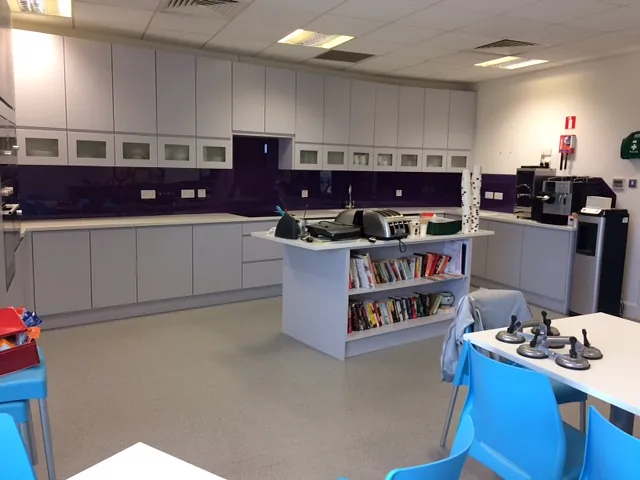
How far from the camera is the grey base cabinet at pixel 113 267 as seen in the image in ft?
15.5

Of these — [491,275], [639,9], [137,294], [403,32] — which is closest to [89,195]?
[137,294]

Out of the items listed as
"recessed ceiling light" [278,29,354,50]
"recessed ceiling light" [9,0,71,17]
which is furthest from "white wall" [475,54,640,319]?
"recessed ceiling light" [9,0,71,17]

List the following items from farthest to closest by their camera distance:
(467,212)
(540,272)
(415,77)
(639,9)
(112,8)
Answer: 1. (415,77)
2. (540,272)
3. (467,212)
4. (112,8)
5. (639,9)

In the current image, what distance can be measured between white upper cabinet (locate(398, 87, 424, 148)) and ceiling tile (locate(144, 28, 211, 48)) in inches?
108

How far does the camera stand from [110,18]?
4.50 metres

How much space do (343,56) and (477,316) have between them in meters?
3.99

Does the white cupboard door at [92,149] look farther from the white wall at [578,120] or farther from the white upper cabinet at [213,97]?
the white wall at [578,120]

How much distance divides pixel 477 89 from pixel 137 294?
17.5ft

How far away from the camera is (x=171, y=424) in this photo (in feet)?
9.90

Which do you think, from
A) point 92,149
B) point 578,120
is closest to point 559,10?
point 578,120

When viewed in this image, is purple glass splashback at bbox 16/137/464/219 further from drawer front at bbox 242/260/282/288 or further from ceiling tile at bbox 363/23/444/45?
ceiling tile at bbox 363/23/444/45

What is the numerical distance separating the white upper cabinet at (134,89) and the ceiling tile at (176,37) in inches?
7.2

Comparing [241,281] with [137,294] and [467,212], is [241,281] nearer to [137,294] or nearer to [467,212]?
A: [137,294]

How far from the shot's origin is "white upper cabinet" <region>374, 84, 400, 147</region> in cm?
662
